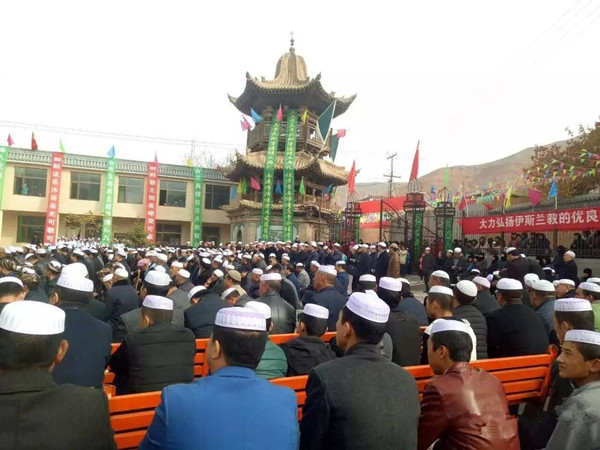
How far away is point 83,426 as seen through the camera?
1788mm

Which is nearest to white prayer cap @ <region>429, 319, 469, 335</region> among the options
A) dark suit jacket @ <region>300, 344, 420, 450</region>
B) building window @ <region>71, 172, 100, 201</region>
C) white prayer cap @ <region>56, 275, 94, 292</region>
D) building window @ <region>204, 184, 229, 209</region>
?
dark suit jacket @ <region>300, 344, 420, 450</region>

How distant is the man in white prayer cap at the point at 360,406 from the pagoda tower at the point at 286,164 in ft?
71.3

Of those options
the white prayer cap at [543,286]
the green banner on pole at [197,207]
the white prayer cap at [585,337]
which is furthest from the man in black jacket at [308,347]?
the green banner on pole at [197,207]

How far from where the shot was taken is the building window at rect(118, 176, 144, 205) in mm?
32375

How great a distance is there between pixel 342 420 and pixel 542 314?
420cm

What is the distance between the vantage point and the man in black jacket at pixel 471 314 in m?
4.57

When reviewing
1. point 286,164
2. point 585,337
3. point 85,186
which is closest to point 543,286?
point 585,337

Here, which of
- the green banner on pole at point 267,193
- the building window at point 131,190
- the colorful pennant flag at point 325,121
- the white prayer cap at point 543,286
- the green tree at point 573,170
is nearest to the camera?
the white prayer cap at point 543,286

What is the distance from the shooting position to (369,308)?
98.1 inches

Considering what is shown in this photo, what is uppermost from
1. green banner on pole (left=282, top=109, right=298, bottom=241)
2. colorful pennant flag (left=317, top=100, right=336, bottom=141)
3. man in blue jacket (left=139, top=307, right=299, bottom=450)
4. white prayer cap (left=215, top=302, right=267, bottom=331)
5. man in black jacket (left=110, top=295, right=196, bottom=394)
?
colorful pennant flag (left=317, top=100, right=336, bottom=141)

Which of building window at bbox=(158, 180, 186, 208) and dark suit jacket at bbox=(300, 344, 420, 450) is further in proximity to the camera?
building window at bbox=(158, 180, 186, 208)

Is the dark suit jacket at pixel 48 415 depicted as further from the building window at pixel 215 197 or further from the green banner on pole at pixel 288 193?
the building window at pixel 215 197

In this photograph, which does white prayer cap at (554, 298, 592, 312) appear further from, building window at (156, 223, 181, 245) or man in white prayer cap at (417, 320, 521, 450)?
building window at (156, 223, 181, 245)

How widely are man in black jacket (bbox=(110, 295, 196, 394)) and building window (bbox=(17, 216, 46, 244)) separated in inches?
1258
